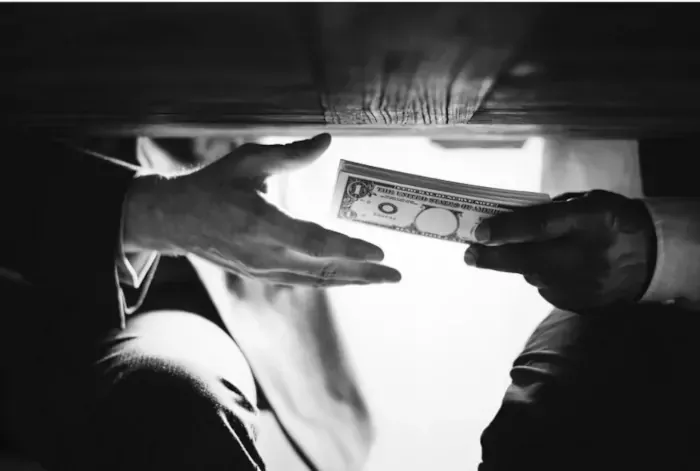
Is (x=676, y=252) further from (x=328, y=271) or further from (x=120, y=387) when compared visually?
(x=120, y=387)

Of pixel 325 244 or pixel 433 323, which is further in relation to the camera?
pixel 433 323

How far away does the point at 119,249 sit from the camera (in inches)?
37.0

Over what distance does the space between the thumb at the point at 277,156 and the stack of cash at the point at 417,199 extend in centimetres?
6

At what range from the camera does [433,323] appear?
99cm

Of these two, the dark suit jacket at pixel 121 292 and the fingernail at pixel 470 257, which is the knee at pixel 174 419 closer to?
the dark suit jacket at pixel 121 292

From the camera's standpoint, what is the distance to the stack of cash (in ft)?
3.04

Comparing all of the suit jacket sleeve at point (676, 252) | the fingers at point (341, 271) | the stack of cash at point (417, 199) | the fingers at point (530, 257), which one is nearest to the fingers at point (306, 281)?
the fingers at point (341, 271)

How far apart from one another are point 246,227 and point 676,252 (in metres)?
0.81

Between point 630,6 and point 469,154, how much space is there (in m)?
0.38

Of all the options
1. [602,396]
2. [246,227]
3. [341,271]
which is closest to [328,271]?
[341,271]

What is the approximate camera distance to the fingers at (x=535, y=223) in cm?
92

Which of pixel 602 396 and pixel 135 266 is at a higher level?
pixel 135 266

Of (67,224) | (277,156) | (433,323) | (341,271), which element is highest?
(277,156)

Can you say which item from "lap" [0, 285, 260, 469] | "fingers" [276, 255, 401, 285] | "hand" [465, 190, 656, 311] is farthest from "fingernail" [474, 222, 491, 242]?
"lap" [0, 285, 260, 469]
